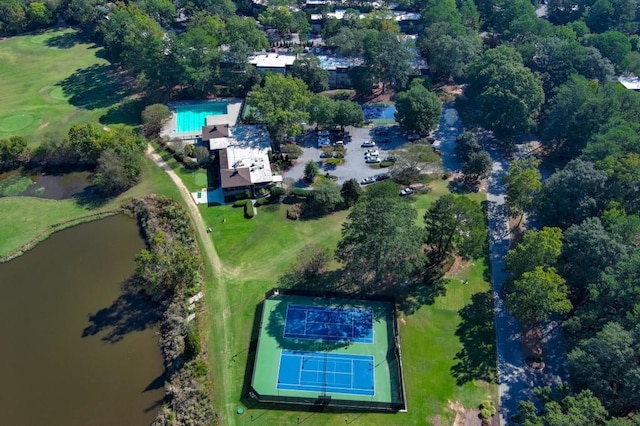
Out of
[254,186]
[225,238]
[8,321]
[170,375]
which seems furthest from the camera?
[254,186]

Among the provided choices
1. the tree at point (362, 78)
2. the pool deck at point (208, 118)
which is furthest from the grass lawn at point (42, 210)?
the tree at point (362, 78)

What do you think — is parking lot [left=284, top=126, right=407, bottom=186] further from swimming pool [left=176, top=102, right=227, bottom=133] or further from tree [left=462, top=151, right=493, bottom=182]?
swimming pool [left=176, top=102, right=227, bottom=133]

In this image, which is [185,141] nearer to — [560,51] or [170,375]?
[170,375]

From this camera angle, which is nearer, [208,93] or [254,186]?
[254,186]

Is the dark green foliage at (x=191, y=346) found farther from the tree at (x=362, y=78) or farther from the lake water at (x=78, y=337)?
the tree at (x=362, y=78)

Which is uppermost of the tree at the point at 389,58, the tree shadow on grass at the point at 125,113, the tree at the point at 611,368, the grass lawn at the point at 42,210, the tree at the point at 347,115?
the tree at the point at 389,58

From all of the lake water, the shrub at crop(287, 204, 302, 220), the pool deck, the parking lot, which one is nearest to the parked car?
the parking lot

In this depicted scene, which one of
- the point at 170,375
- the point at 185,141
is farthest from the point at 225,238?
the point at 185,141
